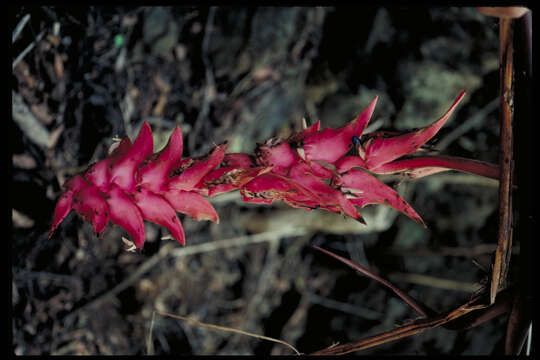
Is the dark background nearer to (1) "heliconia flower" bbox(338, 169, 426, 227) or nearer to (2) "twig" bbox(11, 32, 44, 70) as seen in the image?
(2) "twig" bbox(11, 32, 44, 70)

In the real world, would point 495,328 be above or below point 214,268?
below

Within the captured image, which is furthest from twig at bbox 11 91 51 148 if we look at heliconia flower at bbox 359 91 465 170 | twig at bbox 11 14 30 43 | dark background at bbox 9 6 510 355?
heliconia flower at bbox 359 91 465 170

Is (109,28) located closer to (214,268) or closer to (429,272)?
(214,268)

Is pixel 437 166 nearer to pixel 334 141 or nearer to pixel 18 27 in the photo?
pixel 334 141

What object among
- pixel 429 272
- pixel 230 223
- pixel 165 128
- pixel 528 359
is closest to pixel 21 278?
pixel 165 128

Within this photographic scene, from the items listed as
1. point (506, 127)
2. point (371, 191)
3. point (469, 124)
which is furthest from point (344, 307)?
point (506, 127)

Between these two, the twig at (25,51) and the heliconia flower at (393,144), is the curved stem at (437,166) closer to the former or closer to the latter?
the heliconia flower at (393,144)

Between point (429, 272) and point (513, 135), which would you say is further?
point (429, 272)
